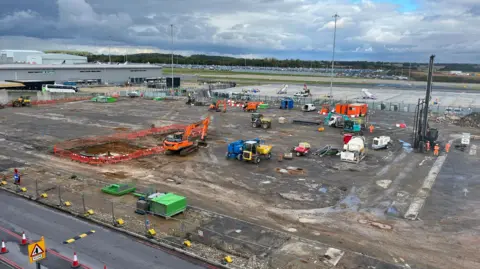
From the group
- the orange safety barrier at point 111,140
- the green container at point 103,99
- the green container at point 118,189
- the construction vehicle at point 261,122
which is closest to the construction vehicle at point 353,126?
the construction vehicle at point 261,122

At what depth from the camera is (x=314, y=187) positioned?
26906mm

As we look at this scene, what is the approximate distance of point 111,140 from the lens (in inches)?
→ 1587

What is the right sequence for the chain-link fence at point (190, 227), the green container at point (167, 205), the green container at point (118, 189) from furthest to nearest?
1. the green container at point (118, 189)
2. the green container at point (167, 205)
3. the chain-link fence at point (190, 227)

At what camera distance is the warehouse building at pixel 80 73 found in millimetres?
93688

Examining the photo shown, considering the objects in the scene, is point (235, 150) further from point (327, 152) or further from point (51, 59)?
point (51, 59)

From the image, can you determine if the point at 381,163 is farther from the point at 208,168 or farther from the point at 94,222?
the point at 94,222

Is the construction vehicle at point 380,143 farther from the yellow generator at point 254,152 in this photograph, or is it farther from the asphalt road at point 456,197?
the yellow generator at point 254,152

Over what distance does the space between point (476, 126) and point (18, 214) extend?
59180 mm

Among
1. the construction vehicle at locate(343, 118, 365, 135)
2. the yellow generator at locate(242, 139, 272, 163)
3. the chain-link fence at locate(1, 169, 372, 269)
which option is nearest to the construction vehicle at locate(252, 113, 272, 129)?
the construction vehicle at locate(343, 118, 365, 135)

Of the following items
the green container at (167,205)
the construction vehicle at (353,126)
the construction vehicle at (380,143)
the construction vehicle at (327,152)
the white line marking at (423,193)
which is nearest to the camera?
the green container at (167,205)

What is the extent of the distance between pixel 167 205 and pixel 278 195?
26.7 feet

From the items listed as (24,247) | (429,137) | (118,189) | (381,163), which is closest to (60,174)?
(118,189)

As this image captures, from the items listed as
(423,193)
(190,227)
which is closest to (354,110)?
(423,193)

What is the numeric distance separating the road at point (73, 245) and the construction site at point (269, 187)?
1077 mm
